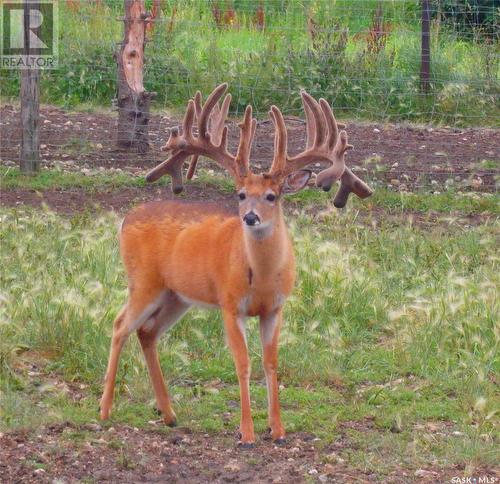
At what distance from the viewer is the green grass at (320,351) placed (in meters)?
6.25

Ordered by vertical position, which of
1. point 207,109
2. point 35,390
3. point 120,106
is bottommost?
point 35,390

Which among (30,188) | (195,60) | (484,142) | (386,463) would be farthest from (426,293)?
(195,60)

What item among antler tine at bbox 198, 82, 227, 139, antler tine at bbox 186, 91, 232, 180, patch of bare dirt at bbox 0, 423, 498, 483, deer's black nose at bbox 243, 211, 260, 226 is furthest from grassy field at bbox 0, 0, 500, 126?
patch of bare dirt at bbox 0, 423, 498, 483

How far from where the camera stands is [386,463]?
18.8ft

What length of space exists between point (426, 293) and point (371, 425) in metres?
1.95

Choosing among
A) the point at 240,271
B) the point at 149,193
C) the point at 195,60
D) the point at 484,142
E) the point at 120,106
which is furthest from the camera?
the point at 195,60

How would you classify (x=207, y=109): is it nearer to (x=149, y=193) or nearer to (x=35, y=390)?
(x=35, y=390)

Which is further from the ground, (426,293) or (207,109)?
(207,109)

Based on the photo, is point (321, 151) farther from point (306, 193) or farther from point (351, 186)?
point (306, 193)

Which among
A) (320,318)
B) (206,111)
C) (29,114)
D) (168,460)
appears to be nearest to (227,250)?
(206,111)

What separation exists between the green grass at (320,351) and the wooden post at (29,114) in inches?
102

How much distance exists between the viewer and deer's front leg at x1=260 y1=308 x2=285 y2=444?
605cm

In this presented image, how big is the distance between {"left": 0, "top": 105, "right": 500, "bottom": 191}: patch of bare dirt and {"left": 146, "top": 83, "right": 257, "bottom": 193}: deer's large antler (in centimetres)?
499

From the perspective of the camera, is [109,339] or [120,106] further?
[120,106]
